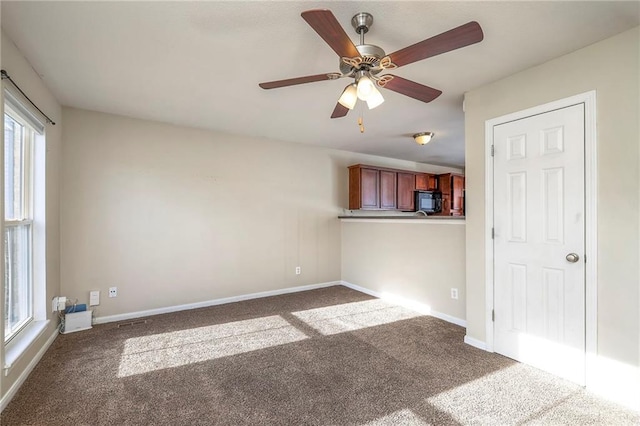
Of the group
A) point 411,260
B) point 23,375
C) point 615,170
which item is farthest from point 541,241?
point 23,375

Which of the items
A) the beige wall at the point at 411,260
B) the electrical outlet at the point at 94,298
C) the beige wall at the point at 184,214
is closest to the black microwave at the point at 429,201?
the beige wall at the point at 411,260

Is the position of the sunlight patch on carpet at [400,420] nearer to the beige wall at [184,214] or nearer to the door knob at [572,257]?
the door knob at [572,257]

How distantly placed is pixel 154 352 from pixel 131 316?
1.12 meters

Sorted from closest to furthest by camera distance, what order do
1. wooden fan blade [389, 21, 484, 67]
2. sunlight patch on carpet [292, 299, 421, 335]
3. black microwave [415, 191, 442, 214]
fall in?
1. wooden fan blade [389, 21, 484, 67]
2. sunlight patch on carpet [292, 299, 421, 335]
3. black microwave [415, 191, 442, 214]

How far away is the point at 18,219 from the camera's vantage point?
7.63 feet

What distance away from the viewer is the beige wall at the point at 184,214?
10.5 ft

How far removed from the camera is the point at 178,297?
367 cm

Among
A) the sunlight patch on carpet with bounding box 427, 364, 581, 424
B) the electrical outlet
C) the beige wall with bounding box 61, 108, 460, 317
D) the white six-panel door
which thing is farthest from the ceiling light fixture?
the electrical outlet

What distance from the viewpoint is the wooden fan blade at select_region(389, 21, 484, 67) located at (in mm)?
1371

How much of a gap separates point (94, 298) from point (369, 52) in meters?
3.64

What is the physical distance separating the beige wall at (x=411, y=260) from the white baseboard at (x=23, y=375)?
3.67 metres

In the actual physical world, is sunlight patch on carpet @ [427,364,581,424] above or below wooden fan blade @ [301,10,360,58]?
below

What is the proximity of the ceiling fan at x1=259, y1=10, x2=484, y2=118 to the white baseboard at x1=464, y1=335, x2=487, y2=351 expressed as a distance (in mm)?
2149

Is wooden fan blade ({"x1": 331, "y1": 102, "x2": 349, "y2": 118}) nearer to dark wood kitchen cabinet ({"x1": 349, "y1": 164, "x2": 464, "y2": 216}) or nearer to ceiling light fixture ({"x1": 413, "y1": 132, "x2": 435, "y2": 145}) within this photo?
ceiling light fixture ({"x1": 413, "y1": 132, "x2": 435, "y2": 145})
